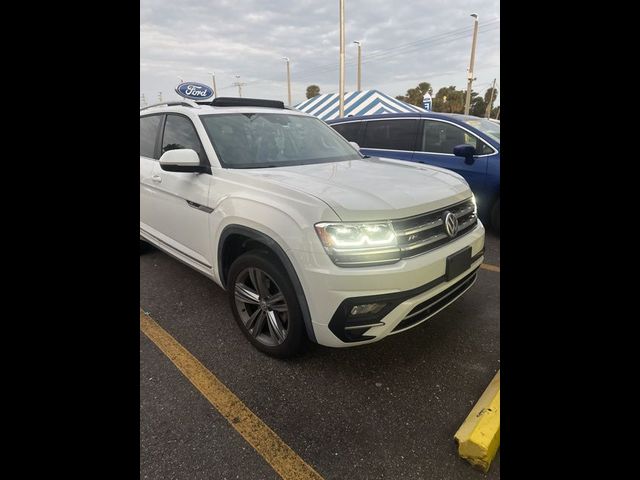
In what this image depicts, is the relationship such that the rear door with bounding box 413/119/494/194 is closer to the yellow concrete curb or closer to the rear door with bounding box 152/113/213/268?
the rear door with bounding box 152/113/213/268

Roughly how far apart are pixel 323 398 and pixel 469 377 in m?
0.93

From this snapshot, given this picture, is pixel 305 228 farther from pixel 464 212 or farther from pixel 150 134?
pixel 150 134

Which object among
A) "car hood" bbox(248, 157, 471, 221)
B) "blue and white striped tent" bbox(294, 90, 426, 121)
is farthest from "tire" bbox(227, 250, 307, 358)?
"blue and white striped tent" bbox(294, 90, 426, 121)

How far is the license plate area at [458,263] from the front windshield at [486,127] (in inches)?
125

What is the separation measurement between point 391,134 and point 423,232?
156 inches

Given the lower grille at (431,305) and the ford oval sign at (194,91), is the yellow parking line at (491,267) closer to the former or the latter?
the lower grille at (431,305)

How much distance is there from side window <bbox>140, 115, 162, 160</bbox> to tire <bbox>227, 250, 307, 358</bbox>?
1881 millimetres

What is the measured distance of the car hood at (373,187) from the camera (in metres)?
1.93

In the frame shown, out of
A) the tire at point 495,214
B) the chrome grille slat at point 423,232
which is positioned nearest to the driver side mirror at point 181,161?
the chrome grille slat at point 423,232

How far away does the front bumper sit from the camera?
6.00 feet

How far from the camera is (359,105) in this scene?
732 inches

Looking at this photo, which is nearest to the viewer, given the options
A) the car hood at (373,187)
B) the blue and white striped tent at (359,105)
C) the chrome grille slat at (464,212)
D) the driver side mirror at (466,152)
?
the car hood at (373,187)

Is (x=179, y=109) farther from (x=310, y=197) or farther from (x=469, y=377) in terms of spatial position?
(x=469, y=377)
